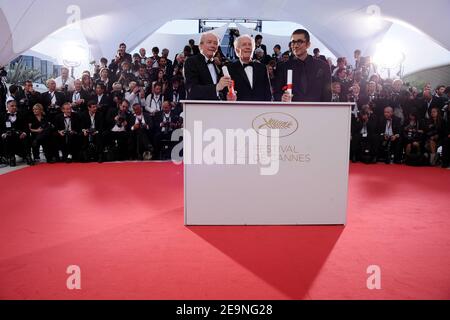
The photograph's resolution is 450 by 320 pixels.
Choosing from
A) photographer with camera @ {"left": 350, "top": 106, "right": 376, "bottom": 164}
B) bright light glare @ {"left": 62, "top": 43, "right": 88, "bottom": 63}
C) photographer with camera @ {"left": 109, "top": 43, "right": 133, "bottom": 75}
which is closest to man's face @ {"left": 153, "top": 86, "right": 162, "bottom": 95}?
photographer with camera @ {"left": 109, "top": 43, "right": 133, "bottom": 75}

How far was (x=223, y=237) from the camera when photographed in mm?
2693

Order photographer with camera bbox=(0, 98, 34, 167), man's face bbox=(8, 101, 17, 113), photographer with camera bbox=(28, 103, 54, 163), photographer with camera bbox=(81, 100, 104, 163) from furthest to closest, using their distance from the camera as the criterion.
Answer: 1. photographer with camera bbox=(81, 100, 104, 163)
2. photographer with camera bbox=(28, 103, 54, 163)
3. man's face bbox=(8, 101, 17, 113)
4. photographer with camera bbox=(0, 98, 34, 167)

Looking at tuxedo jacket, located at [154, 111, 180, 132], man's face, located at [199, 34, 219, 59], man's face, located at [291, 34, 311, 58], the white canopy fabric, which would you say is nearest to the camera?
man's face, located at [199, 34, 219, 59]

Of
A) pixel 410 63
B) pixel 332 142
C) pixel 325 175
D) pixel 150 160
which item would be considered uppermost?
pixel 410 63

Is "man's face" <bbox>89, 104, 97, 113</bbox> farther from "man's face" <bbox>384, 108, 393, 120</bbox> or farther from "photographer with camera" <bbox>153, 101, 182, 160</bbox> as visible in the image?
"man's face" <bbox>384, 108, 393, 120</bbox>

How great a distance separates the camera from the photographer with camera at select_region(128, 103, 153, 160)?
24.4 feet

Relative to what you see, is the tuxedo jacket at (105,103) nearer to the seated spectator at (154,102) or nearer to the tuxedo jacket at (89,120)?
the tuxedo jacket at (89,120)

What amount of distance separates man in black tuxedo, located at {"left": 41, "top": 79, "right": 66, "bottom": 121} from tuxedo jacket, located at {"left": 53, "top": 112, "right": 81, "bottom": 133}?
6.2 inches

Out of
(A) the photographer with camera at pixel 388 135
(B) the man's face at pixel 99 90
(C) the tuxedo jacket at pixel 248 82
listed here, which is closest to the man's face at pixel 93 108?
(B) the man's face at pixel 99 90

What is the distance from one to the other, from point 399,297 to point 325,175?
1237 millimetres

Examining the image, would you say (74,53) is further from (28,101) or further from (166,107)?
(166,107)

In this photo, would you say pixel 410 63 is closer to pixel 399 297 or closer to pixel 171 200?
pixel 171 200

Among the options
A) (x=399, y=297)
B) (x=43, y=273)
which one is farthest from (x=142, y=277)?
(x=399, y=297)
